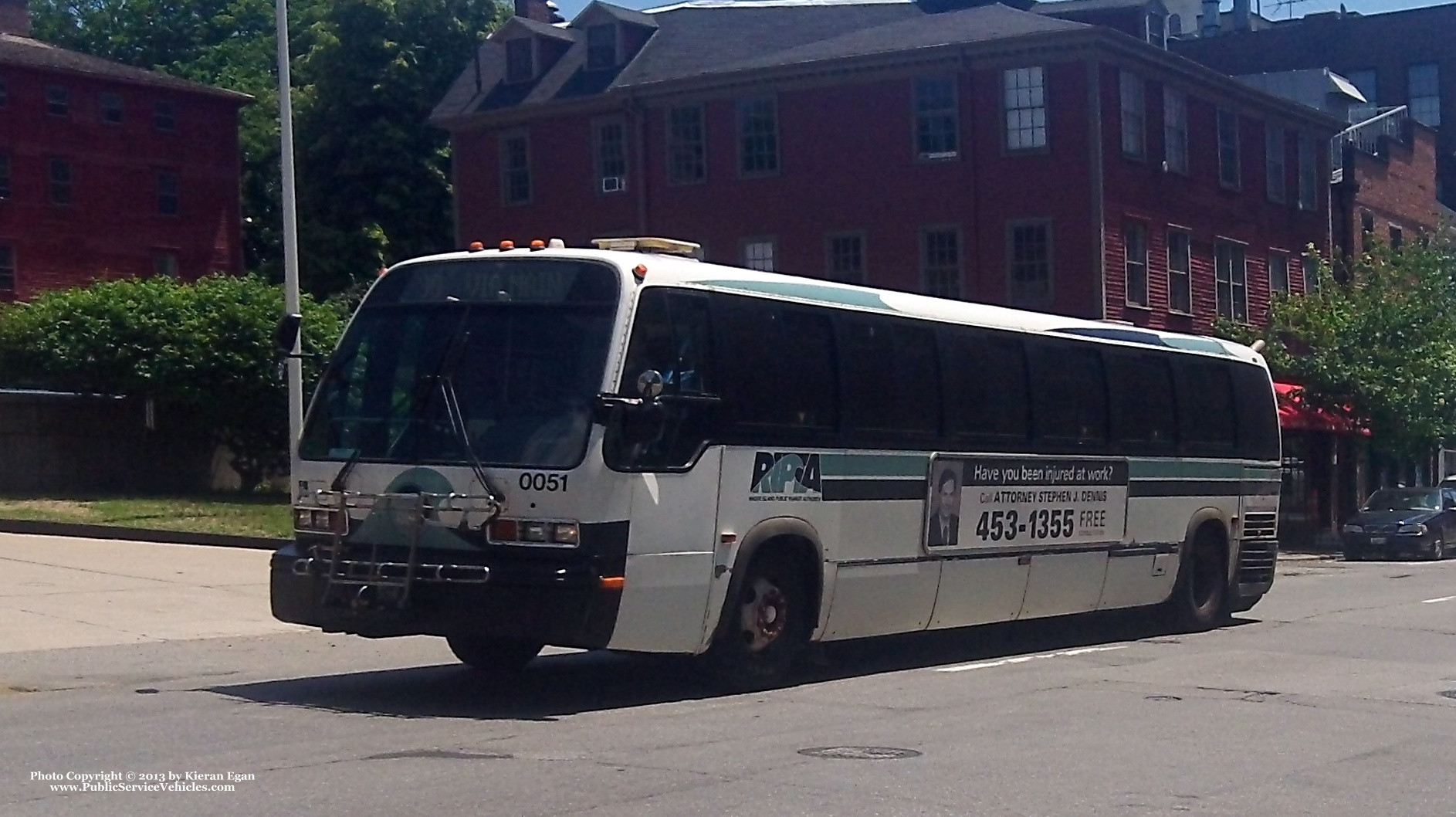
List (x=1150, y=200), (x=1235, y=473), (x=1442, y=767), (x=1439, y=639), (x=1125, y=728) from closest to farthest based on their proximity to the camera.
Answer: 1. (x=1442, y=767)
2. (x=1125, y=728)
3. (x=1439, y=639)
4. (x=1235, y=473)
5. (x=1150, y=200)

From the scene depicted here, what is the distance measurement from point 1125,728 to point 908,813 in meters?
3.45

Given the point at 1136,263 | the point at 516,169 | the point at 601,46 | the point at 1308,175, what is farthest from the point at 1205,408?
the point at 1308,175

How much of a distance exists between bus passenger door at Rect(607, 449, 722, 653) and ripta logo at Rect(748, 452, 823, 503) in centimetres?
49

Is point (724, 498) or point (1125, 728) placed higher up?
point (724, 498)

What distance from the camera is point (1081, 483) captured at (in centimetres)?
1658

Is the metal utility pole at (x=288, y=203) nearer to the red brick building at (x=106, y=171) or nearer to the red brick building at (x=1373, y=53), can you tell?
the red brick building at (x=106, y=171)

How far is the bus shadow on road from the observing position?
12.1 metres

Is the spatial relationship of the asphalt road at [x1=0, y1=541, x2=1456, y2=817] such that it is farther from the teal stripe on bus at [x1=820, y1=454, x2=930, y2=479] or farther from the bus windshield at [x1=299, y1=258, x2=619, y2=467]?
the bus windshield at [x1=299, y1=258, x2=619, y2=467]

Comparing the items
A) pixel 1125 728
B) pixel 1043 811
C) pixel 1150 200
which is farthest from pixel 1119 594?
pixel 1150 200

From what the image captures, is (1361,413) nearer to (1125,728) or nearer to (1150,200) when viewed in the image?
(1150,200)

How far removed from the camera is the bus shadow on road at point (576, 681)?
12055 mm

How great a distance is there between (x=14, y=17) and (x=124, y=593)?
50.1 meters

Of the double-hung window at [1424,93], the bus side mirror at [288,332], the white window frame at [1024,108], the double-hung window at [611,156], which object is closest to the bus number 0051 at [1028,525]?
the bus side mirror at [288,332]

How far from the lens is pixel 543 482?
37.4 ft
